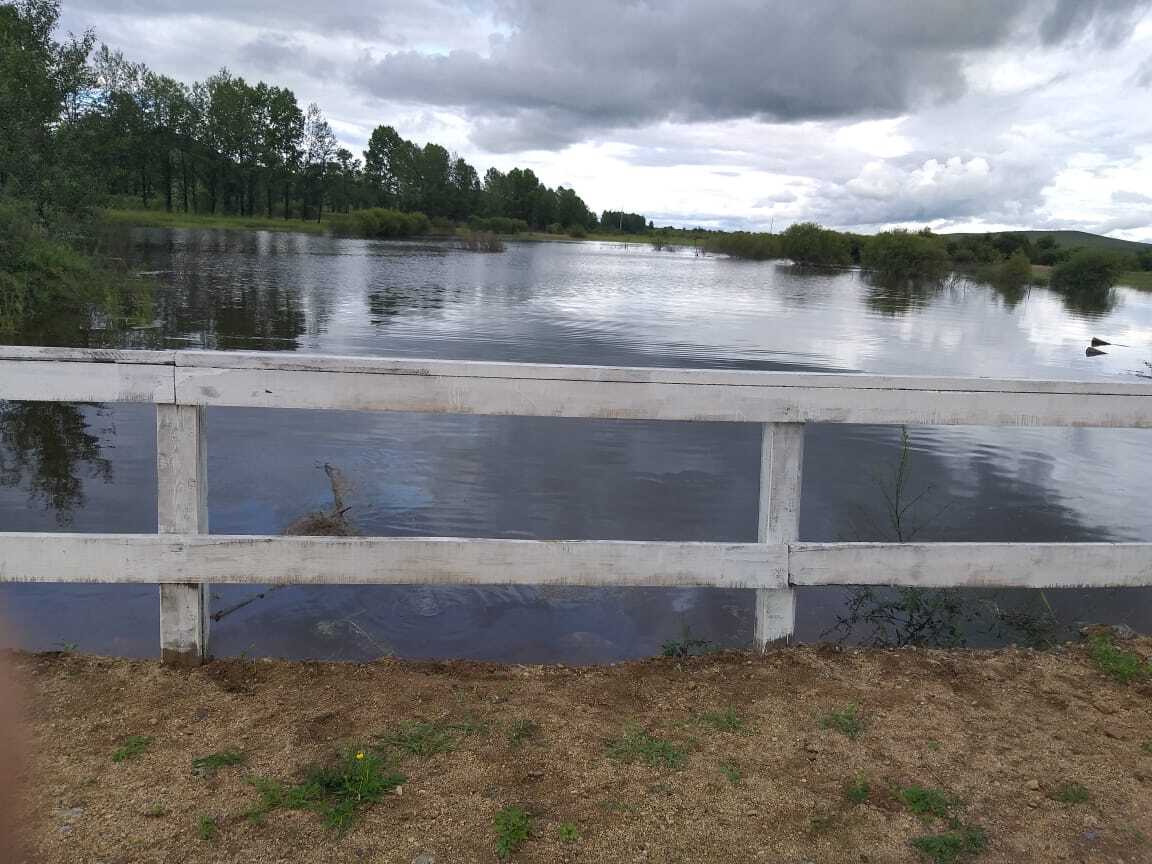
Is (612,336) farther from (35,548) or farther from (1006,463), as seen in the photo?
(35,548)

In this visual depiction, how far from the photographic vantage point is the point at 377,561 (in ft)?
12.6

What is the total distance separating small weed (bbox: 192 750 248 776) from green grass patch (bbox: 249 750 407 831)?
17cm

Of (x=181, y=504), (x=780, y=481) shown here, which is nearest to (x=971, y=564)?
(x=780, y=481)

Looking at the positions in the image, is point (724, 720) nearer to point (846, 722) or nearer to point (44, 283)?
point (846, 722)

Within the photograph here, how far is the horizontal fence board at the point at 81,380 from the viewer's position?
140 inches

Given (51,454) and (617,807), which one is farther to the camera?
(51,454)

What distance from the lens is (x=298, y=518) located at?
24.5 ft

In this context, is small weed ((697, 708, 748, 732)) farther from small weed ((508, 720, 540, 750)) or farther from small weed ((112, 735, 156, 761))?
small weed ((112, 735, 156, 761))

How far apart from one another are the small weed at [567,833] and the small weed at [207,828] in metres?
1.06

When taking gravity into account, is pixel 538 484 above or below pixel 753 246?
below

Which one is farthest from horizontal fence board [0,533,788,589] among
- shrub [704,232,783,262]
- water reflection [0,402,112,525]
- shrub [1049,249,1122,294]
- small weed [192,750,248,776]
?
shrub [704,232,783,262]

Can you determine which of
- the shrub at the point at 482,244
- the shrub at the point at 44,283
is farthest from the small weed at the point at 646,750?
the shrub at the point at 482,244

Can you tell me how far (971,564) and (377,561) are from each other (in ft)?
8.95

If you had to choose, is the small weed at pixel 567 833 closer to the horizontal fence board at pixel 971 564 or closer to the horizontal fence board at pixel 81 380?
the horizontal fence board at pixel 971 564
